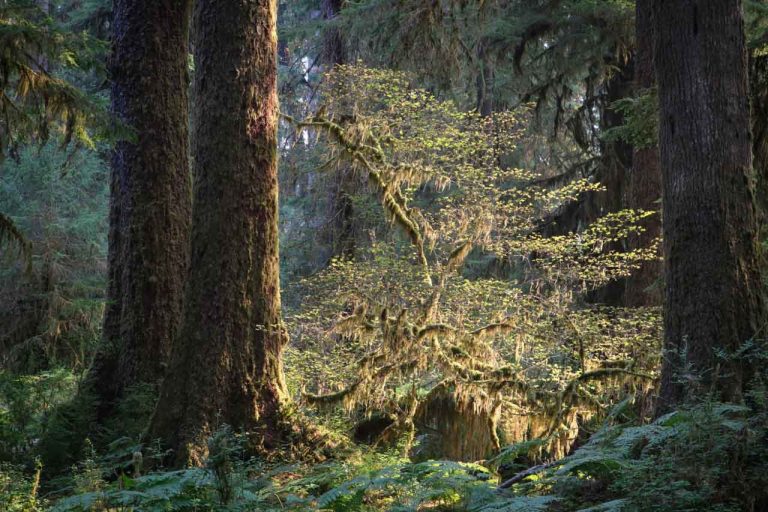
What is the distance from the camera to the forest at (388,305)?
5.51 meters

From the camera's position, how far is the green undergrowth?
4379mm

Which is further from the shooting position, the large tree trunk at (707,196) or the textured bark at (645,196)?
the textured bark at (645,196)

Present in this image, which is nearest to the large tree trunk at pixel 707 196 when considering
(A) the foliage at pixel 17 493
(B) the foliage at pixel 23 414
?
(A) the foliage at pixel 17 493

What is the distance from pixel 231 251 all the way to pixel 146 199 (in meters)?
2.10

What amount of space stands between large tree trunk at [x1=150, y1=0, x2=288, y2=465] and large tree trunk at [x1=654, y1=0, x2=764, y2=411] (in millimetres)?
3729

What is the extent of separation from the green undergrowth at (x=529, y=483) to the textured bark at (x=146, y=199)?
1917 mm

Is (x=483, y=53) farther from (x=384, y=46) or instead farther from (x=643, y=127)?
(x=643, y=127)

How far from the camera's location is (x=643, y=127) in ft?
26.5

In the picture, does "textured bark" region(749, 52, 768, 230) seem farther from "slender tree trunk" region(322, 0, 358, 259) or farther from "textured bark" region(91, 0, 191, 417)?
"slender tree trunk" region(322, 0, 358, 259)

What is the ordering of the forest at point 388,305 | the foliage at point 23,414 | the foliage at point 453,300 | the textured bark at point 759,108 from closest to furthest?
1. the forest at point 388,305
2. the textured bark at point 759,108
3. the foliage at point 23,414
4. the foliage at point 453,300

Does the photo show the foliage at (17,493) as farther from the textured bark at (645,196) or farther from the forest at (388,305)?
the textured bark at (645,196)

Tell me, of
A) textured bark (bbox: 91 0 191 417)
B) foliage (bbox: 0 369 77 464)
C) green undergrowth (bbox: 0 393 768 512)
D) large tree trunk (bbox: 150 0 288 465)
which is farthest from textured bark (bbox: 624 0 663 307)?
foliage (bbox: 0 369 77 464)

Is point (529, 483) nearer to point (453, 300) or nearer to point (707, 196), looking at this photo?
point (707, 196)

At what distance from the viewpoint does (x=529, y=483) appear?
556 centimetres
